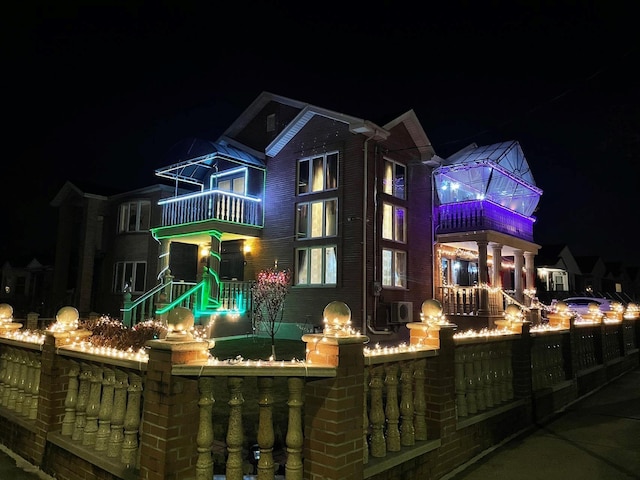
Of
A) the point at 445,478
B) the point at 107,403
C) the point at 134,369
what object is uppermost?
the point at 134,369

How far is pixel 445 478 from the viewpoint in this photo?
442 centimetres

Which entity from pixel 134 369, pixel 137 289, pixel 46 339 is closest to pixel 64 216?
pixel 137 289

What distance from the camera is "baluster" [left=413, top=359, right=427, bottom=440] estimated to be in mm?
4387

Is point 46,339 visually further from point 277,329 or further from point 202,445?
point 277,329

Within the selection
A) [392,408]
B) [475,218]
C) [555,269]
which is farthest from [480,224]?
[555,269]

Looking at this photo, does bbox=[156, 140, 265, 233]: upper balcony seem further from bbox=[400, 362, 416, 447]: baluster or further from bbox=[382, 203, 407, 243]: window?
Result: bbox=[400, 362, 416, 447]: baluster

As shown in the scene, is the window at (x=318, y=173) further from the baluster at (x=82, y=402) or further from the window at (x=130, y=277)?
the baluster at (x=82, y=402)

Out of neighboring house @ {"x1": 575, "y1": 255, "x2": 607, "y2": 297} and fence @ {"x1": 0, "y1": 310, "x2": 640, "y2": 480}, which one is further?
neighboring house @ {"x1": 575, "y1": 255, "x2": 607, "y2": 297}

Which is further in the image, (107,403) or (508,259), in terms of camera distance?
(508,259)

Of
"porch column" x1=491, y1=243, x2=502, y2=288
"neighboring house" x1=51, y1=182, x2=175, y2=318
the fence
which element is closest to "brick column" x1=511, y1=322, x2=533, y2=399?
the fence

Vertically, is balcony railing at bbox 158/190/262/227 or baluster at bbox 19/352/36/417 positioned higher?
balcony railing at bbox 158/190/262/227

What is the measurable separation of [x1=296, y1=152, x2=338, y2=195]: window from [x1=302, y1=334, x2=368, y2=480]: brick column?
12389 mm

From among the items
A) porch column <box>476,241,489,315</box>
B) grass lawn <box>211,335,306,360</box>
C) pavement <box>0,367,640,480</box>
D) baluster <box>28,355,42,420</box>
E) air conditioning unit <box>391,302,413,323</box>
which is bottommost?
pavement <box>0,367,640,480</box>

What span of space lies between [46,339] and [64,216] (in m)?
22.0
